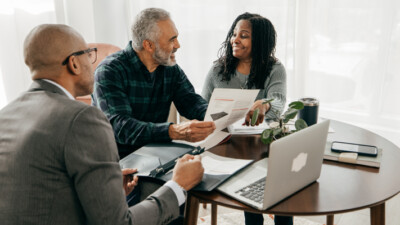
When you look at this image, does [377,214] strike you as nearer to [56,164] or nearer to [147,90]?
[56,164]

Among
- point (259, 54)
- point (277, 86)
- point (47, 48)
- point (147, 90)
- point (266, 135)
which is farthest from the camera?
point (259, 54)

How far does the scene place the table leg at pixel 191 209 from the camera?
3.44ft

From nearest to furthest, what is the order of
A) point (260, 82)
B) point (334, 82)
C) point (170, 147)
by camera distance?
1. point (170, 147)
2. point (260, 82)
3. point (334, 82)

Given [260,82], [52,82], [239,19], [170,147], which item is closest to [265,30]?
[239,19]

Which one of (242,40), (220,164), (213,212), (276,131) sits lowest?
(213,212)

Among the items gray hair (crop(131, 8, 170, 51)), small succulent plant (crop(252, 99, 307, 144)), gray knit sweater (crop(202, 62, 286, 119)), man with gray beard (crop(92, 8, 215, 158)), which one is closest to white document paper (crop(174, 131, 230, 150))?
man with gray beard (crop(92, 8, 215, 158))

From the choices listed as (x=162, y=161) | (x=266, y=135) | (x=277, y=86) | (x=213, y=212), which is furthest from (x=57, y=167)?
(x=277, y=86)

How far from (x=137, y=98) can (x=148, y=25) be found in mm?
348

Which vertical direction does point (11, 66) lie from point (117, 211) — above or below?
above

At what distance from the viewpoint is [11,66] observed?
2.62 metres

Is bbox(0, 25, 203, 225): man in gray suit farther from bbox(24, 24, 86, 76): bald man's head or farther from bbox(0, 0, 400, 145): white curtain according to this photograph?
bbox(0, 0, 400, 145): white curtain

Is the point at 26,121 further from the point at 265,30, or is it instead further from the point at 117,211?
the point at 265,30

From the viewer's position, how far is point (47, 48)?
0.87m

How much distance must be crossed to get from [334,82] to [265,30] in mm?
825
